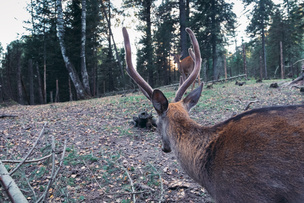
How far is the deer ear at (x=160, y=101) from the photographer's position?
108 inches

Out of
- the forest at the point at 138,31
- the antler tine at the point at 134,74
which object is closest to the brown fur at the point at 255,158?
the antler tine at the point at 134,74

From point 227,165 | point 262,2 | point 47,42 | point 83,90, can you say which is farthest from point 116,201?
point 262,2

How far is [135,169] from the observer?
4340 mm

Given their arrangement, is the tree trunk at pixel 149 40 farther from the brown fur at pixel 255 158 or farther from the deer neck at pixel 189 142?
the brown fur at pixel 255 158

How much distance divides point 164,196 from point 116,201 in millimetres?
808

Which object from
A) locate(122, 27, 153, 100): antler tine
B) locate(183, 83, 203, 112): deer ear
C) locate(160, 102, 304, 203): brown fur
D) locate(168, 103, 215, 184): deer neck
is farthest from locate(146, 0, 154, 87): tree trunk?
locate(160, 102, 304, 203): brown fur

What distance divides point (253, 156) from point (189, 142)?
2.62 feet

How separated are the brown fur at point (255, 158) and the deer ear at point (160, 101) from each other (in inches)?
30.4

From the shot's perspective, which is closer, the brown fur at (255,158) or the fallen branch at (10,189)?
the brown fur at (255,158)

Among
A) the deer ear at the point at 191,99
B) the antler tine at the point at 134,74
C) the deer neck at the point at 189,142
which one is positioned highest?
the antler tine at the point at 134,74

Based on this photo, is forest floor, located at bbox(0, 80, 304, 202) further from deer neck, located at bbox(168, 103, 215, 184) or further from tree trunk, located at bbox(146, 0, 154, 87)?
tree trunk, located at bbox(146, 0, 154, 87)

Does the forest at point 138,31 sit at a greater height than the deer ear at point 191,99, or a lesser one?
greater

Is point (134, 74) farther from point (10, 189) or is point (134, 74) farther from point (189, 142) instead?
point (10, 189)

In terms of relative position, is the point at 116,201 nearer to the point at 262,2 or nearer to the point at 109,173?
the point at 109,173
